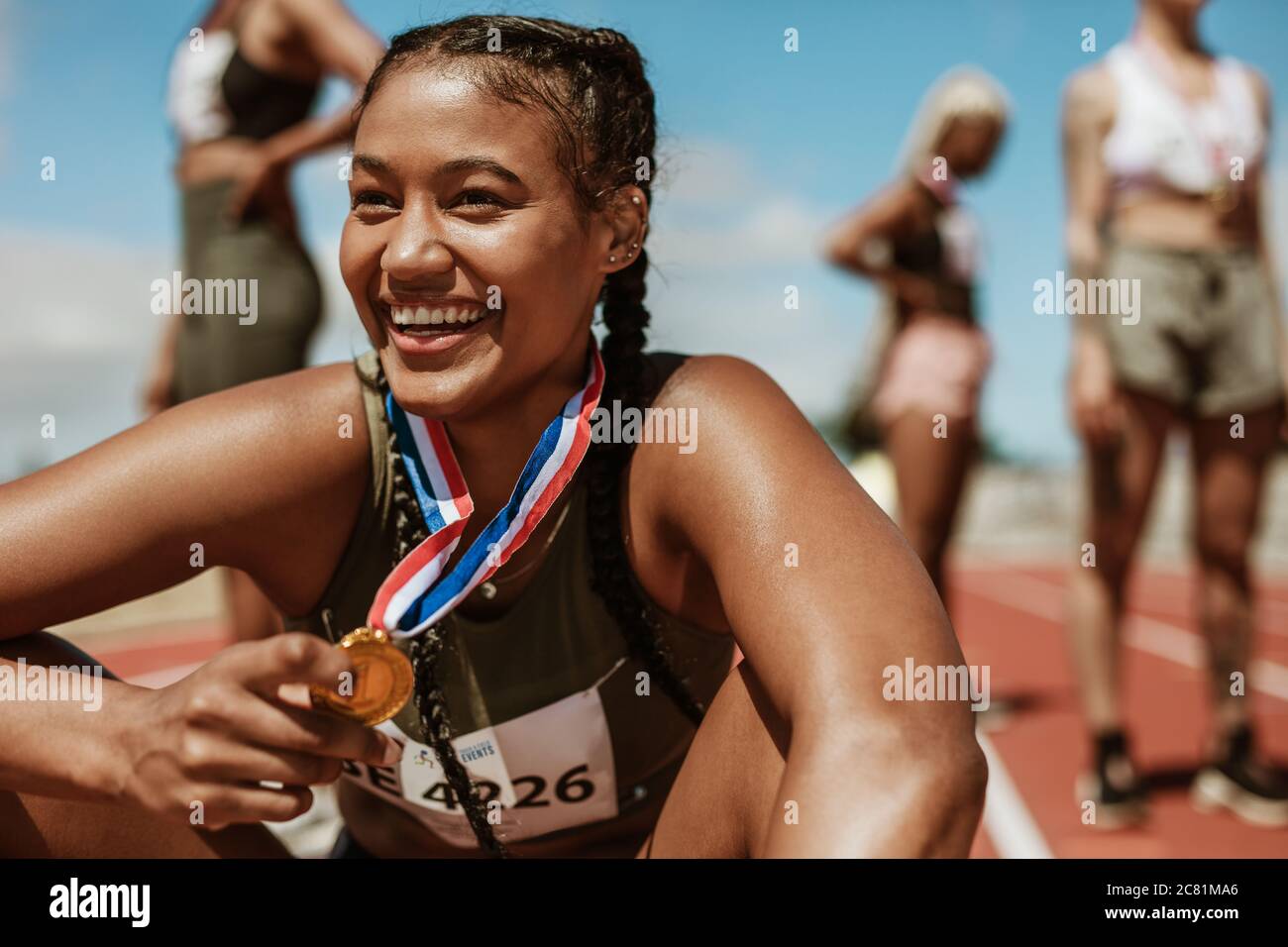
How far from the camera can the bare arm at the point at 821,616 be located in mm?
1189

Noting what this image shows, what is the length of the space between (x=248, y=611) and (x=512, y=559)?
1.65 metres

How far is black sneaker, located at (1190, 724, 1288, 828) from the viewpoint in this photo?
3139mm

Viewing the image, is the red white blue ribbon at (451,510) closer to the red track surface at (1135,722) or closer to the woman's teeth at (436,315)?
the woman's teeth at (436,315)

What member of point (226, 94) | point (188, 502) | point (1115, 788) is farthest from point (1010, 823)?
point (226, 94)

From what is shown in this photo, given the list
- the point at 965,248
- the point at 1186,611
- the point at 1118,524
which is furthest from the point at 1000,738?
the point at 1186,611

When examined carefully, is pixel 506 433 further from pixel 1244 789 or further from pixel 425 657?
pixel 1244 789

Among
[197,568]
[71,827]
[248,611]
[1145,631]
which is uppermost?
[197,568]

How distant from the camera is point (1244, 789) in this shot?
3.20 metres

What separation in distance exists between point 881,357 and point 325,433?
2.80 m

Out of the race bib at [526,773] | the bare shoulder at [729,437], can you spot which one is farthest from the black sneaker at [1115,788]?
the bare shoulder at [729,437]

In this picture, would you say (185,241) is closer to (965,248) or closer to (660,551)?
(660,551)

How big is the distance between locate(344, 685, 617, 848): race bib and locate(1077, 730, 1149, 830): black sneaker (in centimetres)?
192

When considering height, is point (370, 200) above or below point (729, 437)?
above

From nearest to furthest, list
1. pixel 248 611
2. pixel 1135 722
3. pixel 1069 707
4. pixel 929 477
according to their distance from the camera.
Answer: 1. pixel 248 611
2. pixel 929 477
3. pixel 1135 722
4. pixel 1069 707
